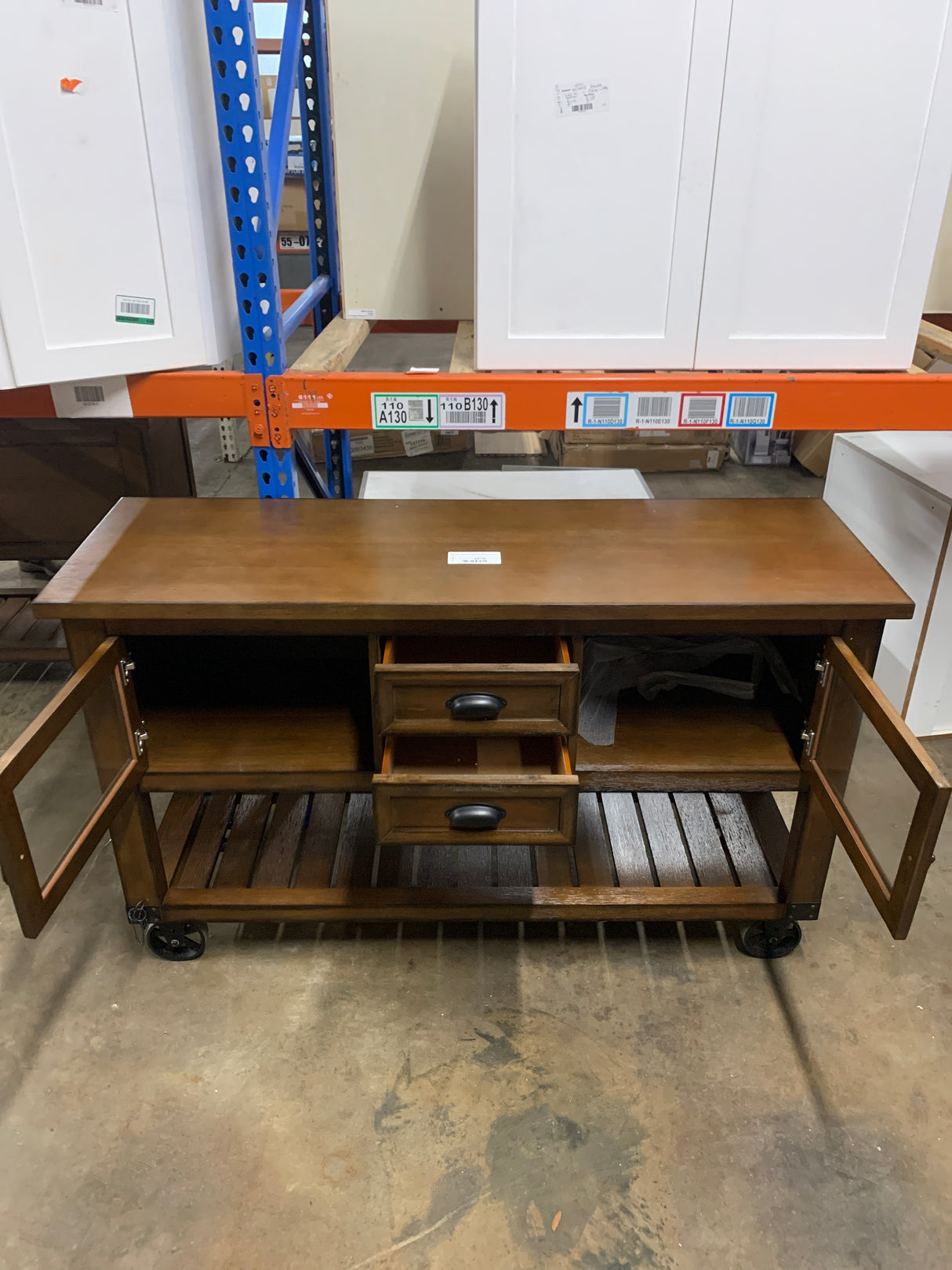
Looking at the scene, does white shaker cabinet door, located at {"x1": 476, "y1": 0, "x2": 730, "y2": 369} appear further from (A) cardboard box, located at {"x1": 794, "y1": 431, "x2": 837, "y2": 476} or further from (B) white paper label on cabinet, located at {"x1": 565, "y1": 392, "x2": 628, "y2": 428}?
(A) cardboard box, located at {"x1": 794, "y1": 431, "x2": 837, "y2": 476}

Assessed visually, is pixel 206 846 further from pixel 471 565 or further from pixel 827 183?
pixel 827 183

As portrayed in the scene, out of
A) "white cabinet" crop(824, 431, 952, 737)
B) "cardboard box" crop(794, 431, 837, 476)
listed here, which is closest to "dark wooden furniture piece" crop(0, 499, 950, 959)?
"white cabinet" crop(824, 431, 952, 737)

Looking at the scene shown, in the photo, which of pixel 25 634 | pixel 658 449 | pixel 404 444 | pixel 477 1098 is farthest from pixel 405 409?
pixel 658 449

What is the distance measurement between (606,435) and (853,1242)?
3467mm

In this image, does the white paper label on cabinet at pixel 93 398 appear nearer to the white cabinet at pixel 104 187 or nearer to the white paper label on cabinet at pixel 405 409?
the white cabinet at pixel 104 187

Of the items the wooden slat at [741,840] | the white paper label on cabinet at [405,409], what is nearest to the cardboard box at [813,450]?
the wooden slat at [741,840]

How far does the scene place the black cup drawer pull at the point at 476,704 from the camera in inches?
50.0

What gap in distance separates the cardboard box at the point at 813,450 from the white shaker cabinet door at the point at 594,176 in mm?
2995

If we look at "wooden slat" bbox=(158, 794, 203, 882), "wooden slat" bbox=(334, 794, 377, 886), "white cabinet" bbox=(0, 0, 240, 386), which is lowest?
"wooden slat" bbox=(334, 794, 377, 886)

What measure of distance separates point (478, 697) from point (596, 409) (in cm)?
56

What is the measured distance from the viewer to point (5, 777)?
3.34 feet

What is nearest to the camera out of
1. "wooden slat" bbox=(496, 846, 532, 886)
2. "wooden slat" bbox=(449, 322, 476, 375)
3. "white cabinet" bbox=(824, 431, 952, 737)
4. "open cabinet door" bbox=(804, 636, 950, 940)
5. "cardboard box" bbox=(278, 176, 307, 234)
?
"open cabinet door" bbox=(804, 636, 950, 940)

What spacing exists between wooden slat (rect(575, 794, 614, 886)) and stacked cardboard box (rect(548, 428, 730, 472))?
241cm

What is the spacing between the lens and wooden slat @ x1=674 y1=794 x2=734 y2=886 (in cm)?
173
